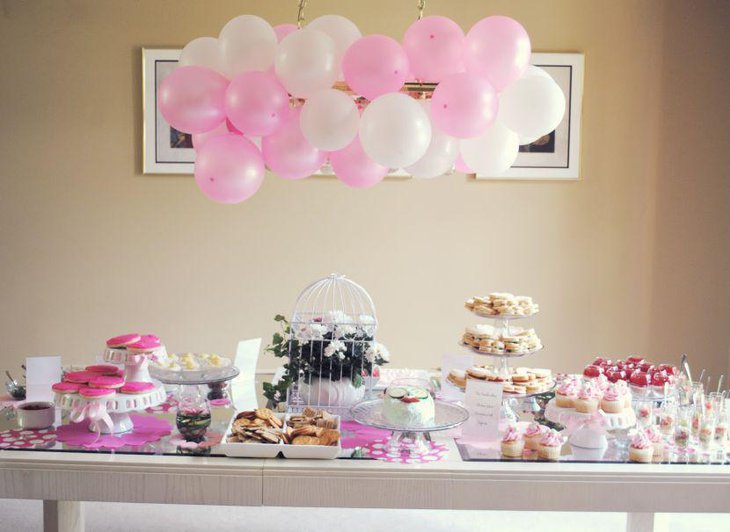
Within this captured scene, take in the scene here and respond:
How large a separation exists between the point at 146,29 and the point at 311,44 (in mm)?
2276

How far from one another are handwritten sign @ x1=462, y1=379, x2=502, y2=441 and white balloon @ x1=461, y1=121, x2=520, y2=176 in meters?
0.81

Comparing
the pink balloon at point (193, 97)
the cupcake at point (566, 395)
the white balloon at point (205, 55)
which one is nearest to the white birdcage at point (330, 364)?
the cupcake at point (566, 395)

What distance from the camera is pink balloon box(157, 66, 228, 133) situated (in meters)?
2.49

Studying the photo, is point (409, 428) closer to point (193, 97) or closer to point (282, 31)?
point (193, 97)

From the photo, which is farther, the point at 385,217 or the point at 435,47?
the point at 385,217

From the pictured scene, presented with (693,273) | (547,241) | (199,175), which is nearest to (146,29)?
(199,175)

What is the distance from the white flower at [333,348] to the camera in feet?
8.40

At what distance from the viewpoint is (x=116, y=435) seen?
236cm

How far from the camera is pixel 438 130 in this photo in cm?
272

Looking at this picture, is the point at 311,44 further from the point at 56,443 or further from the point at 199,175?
the point at 56,443

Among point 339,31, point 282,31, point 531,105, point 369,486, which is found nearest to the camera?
point 369,486

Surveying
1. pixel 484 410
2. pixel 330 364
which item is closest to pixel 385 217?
pixel 330 364

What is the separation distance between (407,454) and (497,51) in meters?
1.29

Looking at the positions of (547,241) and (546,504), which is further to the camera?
(547,241)
